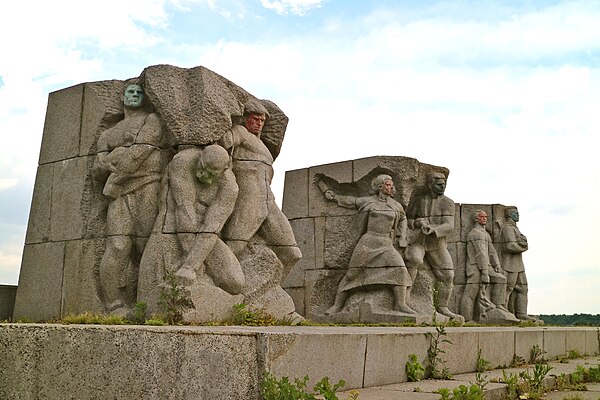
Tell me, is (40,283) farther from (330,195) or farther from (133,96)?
(330,195)

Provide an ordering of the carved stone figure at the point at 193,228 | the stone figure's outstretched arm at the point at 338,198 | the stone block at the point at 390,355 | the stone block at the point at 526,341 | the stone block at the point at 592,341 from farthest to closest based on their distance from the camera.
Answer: the stone figure's outstretched arm at the point at 338,198 < the stone block at the point at 592,341 < the stone block at the point at 526,341 < the carved stone figure at the point at 193,228 < the stone block at the point at 390,355

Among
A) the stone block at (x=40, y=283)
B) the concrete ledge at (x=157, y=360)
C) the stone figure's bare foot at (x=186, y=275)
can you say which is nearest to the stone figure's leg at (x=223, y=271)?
the stone figure's bare foot at (x=186, y=275)

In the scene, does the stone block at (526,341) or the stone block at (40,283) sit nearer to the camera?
the stone block at (40,283)

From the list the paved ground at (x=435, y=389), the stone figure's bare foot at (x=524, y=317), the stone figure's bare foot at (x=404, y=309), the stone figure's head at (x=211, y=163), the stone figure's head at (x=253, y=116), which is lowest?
the paved ground at (x=435, y=389)

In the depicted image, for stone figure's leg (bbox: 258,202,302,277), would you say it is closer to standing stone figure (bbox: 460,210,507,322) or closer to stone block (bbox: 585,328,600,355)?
stone block (bbox: 585,328,600,355)

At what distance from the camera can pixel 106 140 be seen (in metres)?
8.03

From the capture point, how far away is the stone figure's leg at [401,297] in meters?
11.9

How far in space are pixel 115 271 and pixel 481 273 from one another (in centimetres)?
1085

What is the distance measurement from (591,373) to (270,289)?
3.87 metres

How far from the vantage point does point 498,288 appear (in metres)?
16.8

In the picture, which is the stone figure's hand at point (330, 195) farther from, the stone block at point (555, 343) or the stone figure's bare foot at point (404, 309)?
the stone block at point (555, 343)

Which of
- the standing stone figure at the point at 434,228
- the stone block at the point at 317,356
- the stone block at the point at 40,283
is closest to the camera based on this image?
the stone block at the point at 317,356

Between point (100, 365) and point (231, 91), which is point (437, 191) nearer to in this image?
point (231, 91)

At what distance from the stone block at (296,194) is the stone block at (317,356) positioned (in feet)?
24.1
